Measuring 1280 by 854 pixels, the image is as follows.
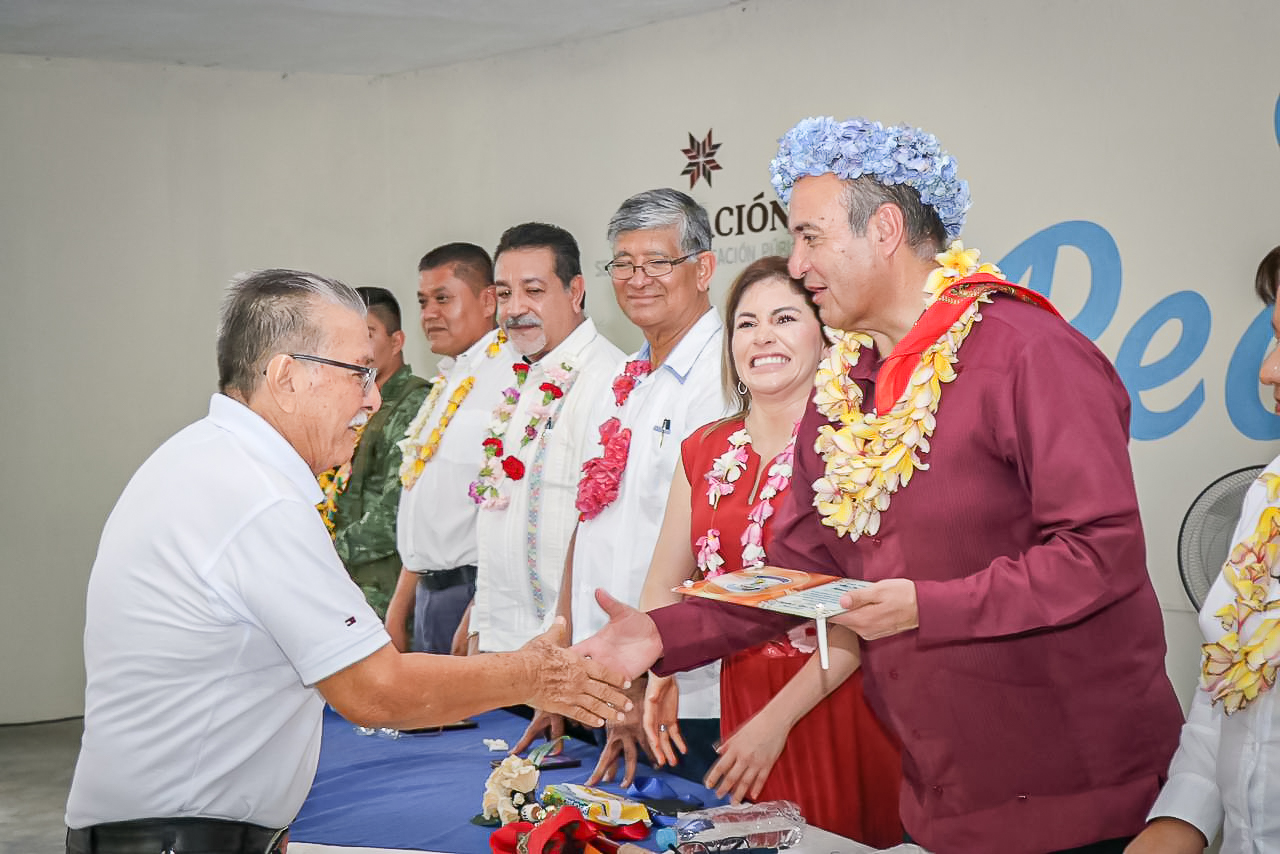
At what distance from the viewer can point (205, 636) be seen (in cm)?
196

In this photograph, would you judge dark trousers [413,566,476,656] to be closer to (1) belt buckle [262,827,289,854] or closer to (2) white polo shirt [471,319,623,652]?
(2) white polo shirt [471,319,623,652]

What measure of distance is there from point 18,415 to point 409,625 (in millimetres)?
3260

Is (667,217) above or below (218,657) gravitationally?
above

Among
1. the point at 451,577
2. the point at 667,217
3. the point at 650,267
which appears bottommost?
the point at 451,577

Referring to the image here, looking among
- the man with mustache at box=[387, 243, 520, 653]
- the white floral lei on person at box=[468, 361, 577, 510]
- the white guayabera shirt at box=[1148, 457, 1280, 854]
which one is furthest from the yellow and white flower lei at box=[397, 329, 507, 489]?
the white guayabera shirt at box=[1148, 457, 1280, 854]

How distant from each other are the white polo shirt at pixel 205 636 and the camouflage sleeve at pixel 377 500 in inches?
134

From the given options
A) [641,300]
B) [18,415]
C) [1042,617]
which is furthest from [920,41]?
[18,415]

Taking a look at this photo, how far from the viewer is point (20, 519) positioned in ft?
23.5

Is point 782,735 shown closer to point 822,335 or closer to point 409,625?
point 822,335

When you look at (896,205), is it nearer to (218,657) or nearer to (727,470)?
(727,470)

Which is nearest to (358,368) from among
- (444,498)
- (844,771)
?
(844,771)

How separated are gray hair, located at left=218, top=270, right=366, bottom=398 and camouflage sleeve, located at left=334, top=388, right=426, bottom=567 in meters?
3.27

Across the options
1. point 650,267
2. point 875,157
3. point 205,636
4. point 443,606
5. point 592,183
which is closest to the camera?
point 205,636

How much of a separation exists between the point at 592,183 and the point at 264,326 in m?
4.87
